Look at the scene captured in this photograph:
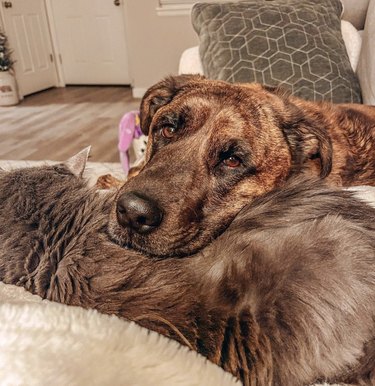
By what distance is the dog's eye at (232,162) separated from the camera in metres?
1.20

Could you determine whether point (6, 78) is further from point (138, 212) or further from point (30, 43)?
point (138, 212)

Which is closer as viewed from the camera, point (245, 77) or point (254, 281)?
point (254, 281)

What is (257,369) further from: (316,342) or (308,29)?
(308,29)

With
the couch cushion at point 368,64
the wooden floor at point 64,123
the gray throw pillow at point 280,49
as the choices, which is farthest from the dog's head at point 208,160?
the wooden floor at point 64,123

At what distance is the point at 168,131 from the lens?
1296 mm

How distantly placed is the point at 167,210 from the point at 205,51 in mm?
1430

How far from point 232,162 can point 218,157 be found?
0.05m

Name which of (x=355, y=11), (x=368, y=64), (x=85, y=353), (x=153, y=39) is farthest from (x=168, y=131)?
(x=153, y=39)

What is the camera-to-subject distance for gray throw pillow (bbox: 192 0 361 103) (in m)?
2.05

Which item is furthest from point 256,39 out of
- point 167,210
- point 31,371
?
point 31,371

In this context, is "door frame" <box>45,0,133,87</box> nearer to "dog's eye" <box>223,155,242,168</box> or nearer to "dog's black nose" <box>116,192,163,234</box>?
"dog's eye" <box>223,155,242,168</box>

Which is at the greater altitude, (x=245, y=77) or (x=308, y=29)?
(x=308, y=29)

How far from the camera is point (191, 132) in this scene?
4.05 feet

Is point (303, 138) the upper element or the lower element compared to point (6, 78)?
upper
